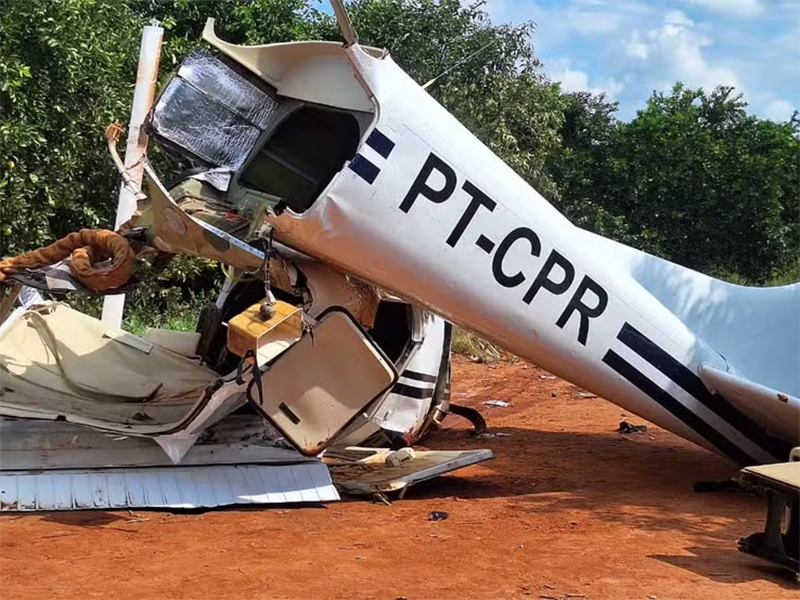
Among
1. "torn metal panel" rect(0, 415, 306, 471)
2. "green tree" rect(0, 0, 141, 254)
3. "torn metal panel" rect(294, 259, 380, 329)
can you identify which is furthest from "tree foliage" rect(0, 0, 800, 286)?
"torn metal panel" rect(0, 415, 306, 471)

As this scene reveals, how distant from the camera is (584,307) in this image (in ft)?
20.2

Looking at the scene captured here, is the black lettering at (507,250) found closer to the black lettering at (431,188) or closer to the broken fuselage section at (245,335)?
the black lettering at (431,188)

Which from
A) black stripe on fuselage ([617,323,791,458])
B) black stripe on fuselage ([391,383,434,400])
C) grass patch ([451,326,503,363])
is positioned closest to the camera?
black stripe on fuselage ([617,323,791,458])

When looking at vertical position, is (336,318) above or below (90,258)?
above

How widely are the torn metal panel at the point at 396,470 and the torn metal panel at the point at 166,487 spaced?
26 cm

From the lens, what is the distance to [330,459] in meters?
6.66

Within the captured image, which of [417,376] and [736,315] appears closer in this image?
[417,376]

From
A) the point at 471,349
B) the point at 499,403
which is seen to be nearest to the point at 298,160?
the point at 499,403

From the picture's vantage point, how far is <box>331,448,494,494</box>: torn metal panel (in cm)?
598

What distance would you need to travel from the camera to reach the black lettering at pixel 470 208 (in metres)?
5.71

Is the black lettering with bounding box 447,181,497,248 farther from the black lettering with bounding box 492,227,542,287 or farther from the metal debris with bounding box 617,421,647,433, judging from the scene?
the metal debris with bounding box 617,421,647,433

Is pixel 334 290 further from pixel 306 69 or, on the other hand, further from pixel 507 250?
pixel 306 69

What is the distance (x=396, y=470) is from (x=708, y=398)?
7.08ft

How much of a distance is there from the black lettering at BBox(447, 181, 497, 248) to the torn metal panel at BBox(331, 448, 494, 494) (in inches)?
56.0
